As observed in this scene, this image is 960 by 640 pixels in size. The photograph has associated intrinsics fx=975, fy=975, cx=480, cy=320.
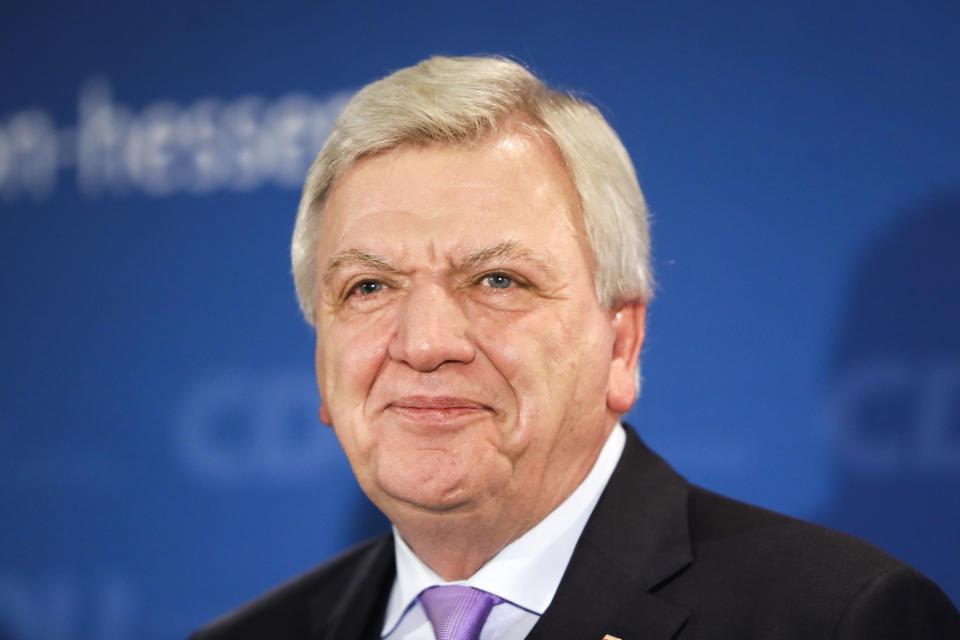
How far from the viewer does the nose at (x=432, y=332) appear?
5.46 feet

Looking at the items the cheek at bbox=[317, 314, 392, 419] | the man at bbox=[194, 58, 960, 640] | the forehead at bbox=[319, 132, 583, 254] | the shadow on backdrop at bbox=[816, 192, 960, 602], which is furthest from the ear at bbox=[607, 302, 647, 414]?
the shadow on backdrop at bbox=[816, 192, 960, 602]

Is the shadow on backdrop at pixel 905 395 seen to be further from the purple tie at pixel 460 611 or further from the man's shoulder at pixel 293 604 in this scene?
the man's shoulder at pixel 293 604

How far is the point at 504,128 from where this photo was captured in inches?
71.1

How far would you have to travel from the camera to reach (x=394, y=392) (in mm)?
1723

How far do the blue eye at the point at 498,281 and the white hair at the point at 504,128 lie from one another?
0.18 meters

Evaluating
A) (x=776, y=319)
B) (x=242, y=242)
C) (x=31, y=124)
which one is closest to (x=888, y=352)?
(x=776, y=319)

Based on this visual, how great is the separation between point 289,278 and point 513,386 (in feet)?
4.40

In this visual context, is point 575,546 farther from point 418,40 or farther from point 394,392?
point 418,40

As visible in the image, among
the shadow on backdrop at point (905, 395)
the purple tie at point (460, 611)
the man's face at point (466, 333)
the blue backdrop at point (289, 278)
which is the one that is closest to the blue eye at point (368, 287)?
the man's face at point (466, 333)

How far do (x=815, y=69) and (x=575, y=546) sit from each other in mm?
1290

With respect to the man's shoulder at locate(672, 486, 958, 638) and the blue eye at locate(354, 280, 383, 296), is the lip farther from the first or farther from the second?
the man's shoulder at locate(672, 486, 958, 638)

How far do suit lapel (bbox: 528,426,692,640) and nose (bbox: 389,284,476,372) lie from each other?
1.37 ft

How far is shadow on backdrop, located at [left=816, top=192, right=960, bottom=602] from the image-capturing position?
7.16 feet

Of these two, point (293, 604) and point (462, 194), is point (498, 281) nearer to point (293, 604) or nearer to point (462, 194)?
point (462, 194)
